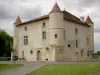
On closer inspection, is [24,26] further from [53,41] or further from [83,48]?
[83,48]

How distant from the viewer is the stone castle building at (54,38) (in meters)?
53.4

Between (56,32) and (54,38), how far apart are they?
1526 mm

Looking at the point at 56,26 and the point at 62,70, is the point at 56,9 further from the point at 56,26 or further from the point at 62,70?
the point at 62,70

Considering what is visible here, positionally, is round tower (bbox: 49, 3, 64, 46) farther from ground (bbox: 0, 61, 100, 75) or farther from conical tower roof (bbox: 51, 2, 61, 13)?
ground (bbox: 0, 61, 100, 75)

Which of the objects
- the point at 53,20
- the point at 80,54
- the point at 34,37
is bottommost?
the point at 80,54

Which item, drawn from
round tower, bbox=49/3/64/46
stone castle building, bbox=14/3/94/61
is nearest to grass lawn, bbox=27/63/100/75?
stone castle building, bbox=14/3/94/61

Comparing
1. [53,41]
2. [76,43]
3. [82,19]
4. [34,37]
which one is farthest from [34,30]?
[82,19]

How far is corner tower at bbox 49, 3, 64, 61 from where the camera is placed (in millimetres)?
52812

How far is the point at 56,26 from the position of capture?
52.9 meters

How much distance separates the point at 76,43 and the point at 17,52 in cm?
1756

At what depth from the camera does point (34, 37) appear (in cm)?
5928

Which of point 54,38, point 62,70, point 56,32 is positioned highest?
point 56,32

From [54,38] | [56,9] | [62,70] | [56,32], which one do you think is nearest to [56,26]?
[56,32]

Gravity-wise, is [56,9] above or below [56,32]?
above
